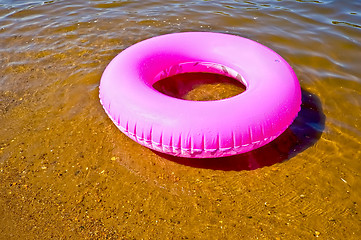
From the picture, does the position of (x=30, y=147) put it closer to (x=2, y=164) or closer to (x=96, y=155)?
(x=2, y=164)

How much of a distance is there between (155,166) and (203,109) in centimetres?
75

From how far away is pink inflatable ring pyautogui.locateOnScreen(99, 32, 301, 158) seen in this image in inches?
99.0

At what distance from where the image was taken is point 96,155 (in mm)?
3053

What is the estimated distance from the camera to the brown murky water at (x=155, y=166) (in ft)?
8.03

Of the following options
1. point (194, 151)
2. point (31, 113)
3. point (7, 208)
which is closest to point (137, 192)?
point (194, 151)

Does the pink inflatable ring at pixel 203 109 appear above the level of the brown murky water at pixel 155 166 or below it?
above

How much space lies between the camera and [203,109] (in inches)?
102

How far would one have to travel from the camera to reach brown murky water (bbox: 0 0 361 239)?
96.3 inches

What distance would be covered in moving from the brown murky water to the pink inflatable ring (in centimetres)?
35

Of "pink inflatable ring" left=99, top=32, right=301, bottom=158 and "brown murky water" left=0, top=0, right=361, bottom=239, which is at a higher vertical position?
"pink inflatable ring" left=99, top=32, right=301, bottom=158

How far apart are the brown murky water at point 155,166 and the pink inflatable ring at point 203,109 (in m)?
0.35

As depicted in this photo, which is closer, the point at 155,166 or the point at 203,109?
the point at 203,109

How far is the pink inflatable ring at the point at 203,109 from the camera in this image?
8.25 feet

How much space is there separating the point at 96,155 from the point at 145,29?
2.86m
